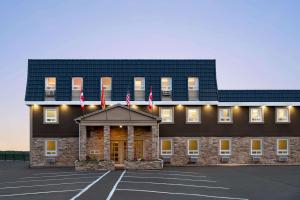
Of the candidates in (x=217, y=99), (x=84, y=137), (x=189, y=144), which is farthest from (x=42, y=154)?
(x=217, y=99)

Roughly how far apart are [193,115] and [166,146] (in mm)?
3771

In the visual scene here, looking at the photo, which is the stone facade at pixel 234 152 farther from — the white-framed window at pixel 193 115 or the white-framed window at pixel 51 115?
the white-framed window at pixel 51 115

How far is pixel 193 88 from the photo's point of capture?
42.0m

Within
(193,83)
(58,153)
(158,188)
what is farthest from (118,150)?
(158,188)

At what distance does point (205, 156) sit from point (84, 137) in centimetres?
1148

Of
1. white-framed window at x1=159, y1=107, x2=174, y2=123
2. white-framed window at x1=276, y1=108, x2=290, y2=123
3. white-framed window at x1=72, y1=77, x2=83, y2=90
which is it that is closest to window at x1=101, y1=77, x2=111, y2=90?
white-framed window at x1=72, y1=77, x2=83, y2=90

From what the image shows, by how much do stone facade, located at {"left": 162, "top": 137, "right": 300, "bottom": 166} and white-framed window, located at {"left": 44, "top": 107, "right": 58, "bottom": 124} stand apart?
35.5ft

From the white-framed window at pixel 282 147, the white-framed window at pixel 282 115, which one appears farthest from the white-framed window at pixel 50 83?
the white-framed window at pixel 282 147

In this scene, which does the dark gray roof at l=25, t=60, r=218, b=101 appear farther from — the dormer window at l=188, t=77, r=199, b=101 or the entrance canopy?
the entrance canopy

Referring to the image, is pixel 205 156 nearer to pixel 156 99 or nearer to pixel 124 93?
pixel 156 99

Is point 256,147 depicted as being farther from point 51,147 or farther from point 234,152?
point 51,147

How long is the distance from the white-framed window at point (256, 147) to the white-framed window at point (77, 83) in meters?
16.6

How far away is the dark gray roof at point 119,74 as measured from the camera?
135ft

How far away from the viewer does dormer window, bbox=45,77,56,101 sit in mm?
40875
